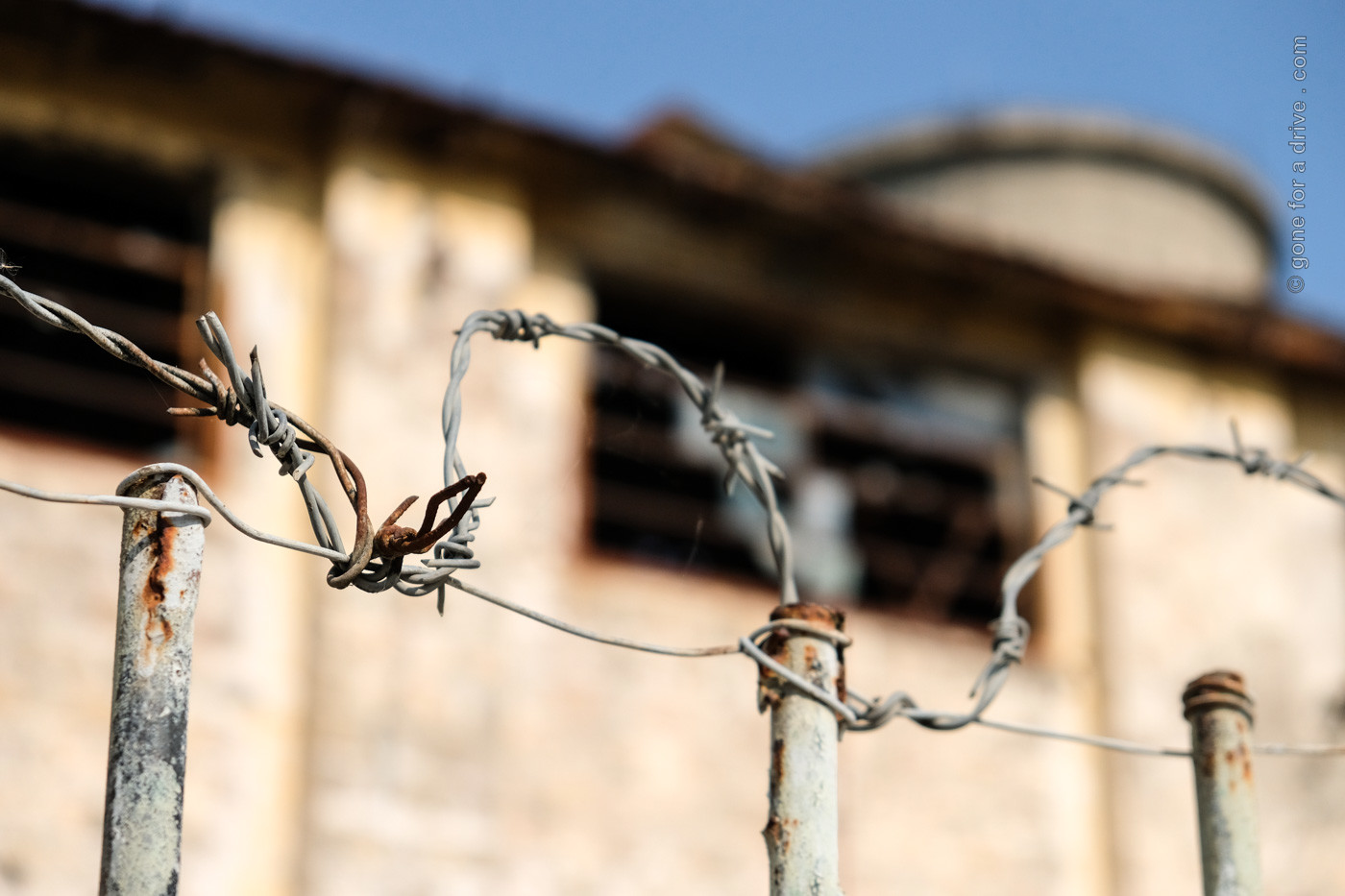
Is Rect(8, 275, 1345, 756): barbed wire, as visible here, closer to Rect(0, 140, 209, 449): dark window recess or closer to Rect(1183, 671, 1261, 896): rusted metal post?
Rect(1183, 671, 1261, 896): rusted metal post

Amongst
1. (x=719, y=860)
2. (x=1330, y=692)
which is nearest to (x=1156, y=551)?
(x=1330, y=692)

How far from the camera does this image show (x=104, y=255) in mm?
7371

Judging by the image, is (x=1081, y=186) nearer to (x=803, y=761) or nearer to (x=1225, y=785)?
(x=1225, y=785)

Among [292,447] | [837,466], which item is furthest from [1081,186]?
[292,447]

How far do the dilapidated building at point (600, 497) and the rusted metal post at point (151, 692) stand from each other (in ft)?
11.9

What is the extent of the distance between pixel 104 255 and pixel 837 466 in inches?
150

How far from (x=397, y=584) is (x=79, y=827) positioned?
14.8ft

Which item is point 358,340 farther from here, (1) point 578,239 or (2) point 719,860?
(2) point 719,860

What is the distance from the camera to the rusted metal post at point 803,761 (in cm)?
269

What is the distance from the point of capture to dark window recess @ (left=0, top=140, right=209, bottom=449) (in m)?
7.38

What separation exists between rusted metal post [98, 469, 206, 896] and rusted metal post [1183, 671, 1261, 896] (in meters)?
1.93

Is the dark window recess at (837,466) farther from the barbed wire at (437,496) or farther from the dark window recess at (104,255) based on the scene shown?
the barbed wire at (437,496)

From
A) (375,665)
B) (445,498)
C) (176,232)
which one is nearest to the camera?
(445,498)

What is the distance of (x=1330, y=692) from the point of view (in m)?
9.25
